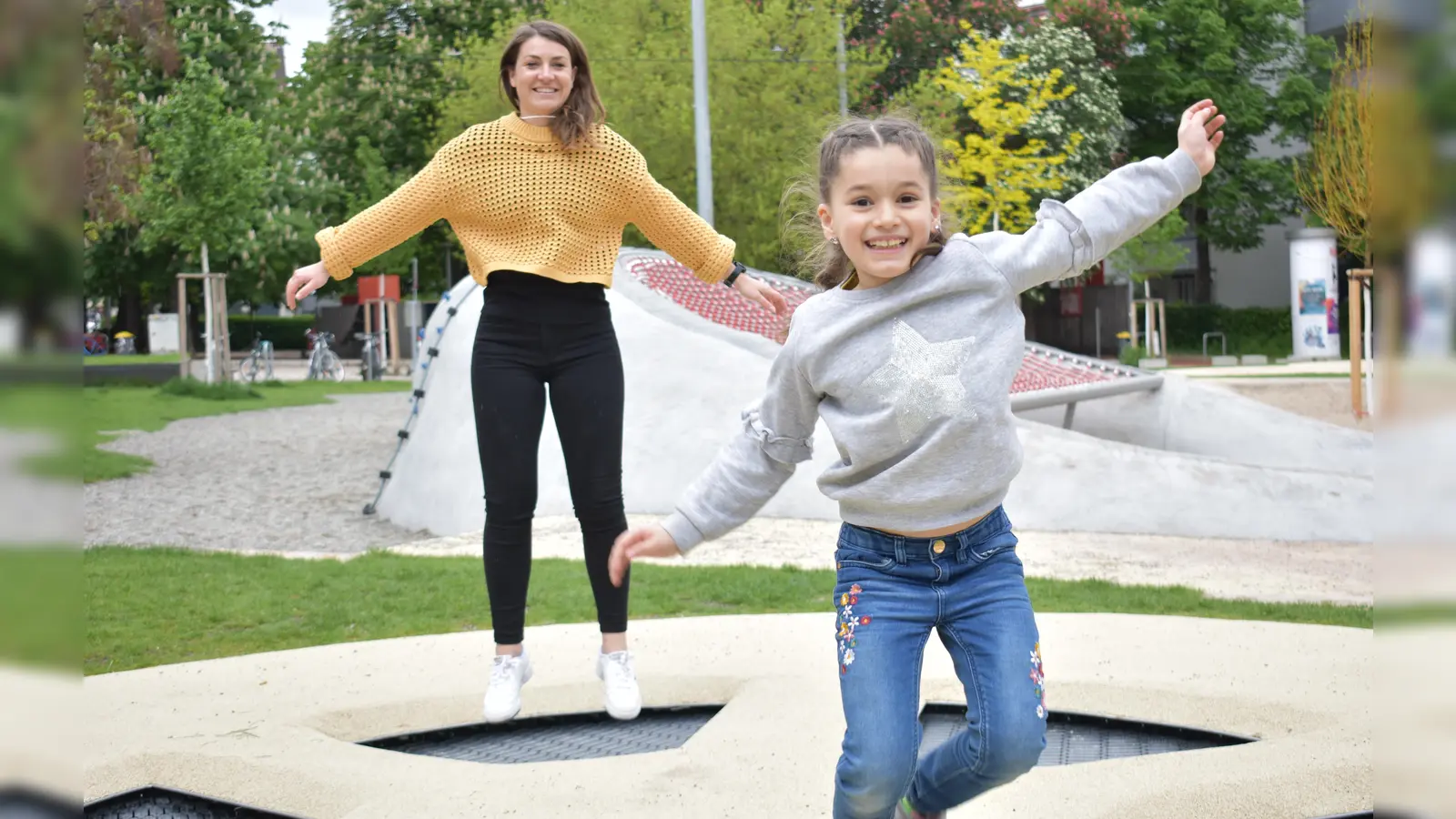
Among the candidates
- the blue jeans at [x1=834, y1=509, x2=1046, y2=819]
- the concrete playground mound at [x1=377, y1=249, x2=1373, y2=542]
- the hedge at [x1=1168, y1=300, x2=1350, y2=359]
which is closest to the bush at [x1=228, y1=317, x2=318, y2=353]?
the hedge at [x1=1168, y1=300, x2=1350, y2=359]

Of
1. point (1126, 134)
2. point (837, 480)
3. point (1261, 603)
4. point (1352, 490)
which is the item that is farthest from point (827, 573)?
point (1126, 134)

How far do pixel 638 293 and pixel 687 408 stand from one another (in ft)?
Answer: 4.41

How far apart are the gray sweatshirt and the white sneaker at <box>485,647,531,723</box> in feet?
4.32

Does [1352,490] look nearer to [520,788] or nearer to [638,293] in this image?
[638,293]

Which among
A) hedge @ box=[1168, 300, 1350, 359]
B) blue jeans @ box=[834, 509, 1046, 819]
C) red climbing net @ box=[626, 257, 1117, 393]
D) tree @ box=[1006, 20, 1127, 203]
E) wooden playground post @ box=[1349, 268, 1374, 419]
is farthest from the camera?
hedge @ box=[1168, 300, 1350, 359]

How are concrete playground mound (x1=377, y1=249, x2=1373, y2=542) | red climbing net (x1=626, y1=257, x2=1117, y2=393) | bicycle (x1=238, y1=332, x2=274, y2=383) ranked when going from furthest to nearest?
bicycle (x1=238, y1=332, x2=274, y2=383) < red climbing net (x1=626, y1=257, x2=1117, y2=393) < concrete playground mound (x1=377, y1=249, x2=1373, y2=542)

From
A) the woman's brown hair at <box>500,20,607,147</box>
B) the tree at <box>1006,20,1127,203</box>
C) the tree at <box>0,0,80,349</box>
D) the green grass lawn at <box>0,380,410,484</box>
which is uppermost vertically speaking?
the tree at <box>1006,20,1127,203</box>

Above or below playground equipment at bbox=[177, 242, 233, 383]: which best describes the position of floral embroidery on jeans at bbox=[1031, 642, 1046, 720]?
below

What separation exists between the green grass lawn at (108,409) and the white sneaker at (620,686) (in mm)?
1527

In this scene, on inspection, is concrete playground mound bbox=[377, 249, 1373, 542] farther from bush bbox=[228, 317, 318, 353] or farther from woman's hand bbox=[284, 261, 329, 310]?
bush bbox=[228, 317, 318, 353]

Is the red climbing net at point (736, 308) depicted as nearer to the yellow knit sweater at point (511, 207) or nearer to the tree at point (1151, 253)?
the yellow knit sweater at point (511, 207)

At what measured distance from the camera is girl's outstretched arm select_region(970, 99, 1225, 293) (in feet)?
8.58

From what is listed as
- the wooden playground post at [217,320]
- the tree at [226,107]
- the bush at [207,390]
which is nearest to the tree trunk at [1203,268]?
the tree at [226,107]

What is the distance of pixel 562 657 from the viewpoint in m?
4.92
